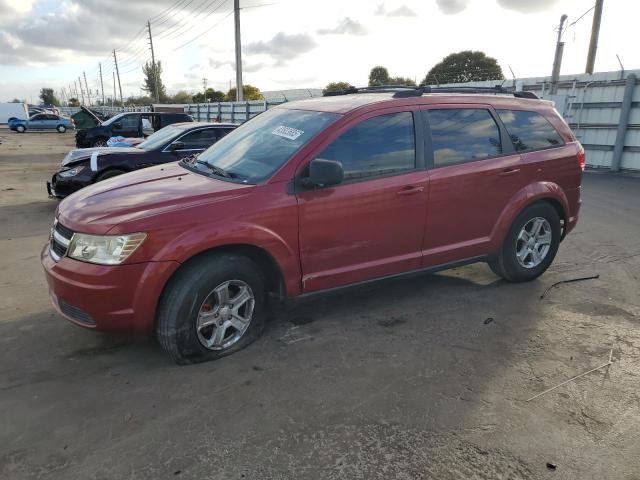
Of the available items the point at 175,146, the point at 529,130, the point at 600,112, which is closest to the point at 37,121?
the point at 175,146

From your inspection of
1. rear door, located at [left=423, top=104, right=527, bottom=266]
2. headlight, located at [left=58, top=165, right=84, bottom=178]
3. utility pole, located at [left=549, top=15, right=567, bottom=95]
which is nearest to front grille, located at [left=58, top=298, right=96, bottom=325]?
rear door, located at [left=423, top=104, right=527, bottom=266]

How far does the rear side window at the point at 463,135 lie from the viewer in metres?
4.11

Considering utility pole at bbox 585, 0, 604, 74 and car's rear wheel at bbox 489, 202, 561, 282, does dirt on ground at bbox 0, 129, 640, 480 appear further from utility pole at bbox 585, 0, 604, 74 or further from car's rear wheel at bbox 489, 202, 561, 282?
utility pole at bbox 585, 0, 604, 74

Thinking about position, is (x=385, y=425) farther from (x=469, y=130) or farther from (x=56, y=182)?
(x=56, y=182)

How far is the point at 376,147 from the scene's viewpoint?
382cm

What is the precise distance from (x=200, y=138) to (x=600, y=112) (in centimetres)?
1027

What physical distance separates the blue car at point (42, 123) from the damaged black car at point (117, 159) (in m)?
34.7

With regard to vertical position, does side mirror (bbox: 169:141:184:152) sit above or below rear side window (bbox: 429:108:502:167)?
below

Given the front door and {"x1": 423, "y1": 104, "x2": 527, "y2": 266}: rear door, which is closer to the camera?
the front door

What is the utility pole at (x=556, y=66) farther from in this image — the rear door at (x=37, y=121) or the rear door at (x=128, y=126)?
the rear door at (x=37, y=121)

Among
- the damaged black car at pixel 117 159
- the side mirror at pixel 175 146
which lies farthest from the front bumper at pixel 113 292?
the side mirror at pixel 175 146

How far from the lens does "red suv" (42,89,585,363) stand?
3092 mm

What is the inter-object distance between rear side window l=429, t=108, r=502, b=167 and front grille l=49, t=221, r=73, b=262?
9.43 ft

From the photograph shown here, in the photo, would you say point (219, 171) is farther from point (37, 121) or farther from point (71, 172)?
point (37, 121)
